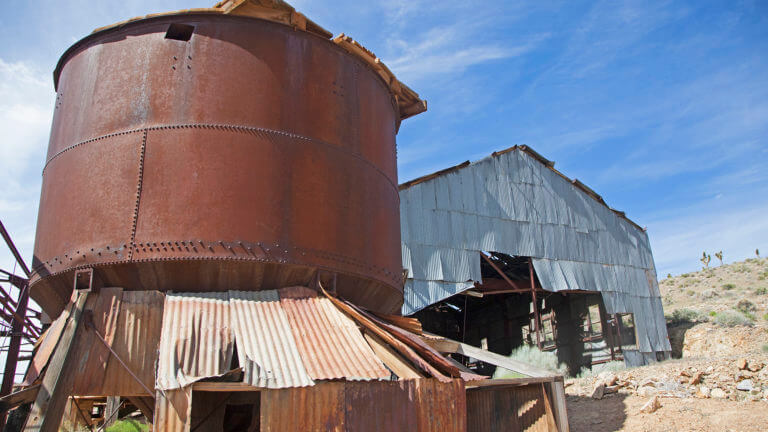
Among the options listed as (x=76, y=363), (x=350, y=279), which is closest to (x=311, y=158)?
(x=350, y=279)

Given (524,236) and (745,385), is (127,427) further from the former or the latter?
(745,385)

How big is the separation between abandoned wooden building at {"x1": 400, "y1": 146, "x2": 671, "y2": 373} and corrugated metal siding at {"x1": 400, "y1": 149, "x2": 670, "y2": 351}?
0.14ft

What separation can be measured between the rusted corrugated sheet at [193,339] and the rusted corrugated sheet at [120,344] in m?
0.37

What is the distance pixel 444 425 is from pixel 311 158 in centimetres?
426

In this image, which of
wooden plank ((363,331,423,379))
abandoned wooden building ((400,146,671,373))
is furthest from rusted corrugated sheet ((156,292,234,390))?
abandoned wooden building ((400,146,671,373))

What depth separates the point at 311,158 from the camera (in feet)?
29.2

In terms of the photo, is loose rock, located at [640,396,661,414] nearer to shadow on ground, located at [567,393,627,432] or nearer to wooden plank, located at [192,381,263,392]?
shadow on ground, located at [567,393,627,432]

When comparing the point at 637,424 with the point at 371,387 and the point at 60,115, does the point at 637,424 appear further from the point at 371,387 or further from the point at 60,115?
the point at 60,115

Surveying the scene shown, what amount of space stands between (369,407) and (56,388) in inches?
144

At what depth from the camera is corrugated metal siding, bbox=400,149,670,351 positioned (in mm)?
21172

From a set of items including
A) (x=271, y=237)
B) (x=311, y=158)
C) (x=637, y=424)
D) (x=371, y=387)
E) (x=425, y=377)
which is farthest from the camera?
(x=637, y=424)

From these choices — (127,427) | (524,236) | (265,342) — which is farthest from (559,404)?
(524,236)

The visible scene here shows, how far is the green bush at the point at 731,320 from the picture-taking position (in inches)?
1008

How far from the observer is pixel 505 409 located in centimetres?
1113
